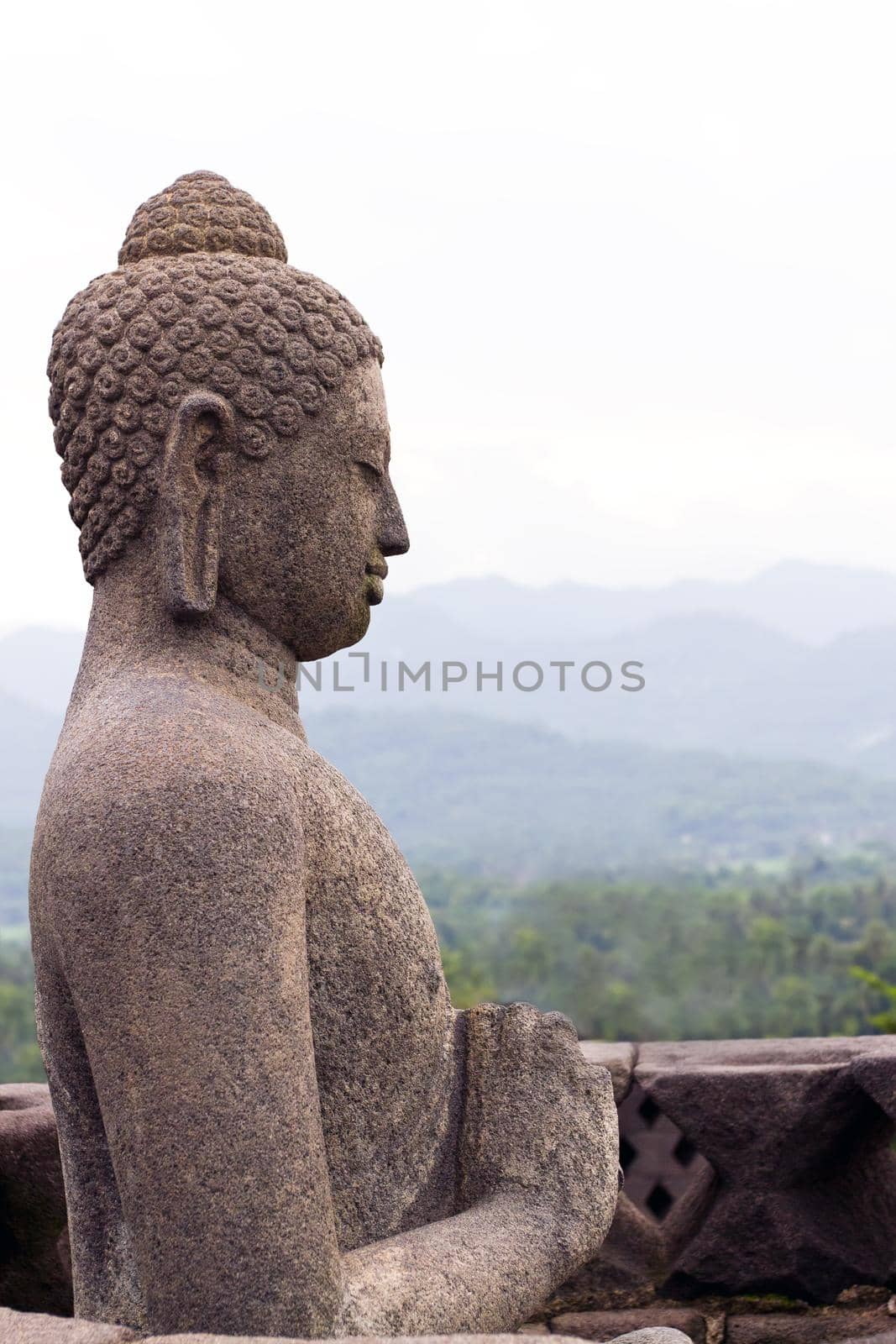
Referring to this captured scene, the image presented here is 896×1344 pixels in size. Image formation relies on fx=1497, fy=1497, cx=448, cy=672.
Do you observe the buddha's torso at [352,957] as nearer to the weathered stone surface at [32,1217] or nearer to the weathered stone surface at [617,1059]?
the weathered stone surface at [617,1059]

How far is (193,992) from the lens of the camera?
2.39 meters

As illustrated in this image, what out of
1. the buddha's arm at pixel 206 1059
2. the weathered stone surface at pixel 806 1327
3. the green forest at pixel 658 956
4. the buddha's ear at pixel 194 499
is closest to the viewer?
the buddha's arm at pixel 206 1059

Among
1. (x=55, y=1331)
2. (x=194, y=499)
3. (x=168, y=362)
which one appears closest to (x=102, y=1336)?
(x=55, y=1331)

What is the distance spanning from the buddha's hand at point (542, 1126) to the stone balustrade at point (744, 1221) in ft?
4.16

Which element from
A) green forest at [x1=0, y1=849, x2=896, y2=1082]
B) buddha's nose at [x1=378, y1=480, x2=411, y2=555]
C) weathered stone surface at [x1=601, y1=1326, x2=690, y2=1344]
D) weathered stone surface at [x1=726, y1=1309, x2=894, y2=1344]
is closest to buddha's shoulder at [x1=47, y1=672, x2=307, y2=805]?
buddha's nose at [x1=378, y1=480, x2=411, y2=555]

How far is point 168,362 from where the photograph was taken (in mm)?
2822

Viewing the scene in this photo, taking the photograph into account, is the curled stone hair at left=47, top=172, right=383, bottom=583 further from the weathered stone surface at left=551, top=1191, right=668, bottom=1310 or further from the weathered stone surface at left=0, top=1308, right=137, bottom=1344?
the weathered stone surface at left=551, top=1191, right=668, bottom=1310

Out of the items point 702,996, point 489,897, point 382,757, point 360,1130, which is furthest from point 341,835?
point 382,757

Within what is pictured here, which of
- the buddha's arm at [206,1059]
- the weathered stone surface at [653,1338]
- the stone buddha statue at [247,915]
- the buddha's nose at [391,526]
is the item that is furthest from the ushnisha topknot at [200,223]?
the weathered stone surface at [653,1338]

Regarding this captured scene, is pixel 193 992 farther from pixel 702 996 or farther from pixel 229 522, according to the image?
pixel 702 996

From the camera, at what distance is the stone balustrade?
4004mm

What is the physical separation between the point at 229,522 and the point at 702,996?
1002 cm

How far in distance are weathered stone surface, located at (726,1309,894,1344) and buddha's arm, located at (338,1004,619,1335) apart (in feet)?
4.36

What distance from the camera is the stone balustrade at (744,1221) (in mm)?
4004
